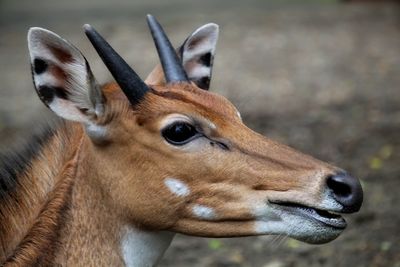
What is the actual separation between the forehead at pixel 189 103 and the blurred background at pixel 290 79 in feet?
4.46

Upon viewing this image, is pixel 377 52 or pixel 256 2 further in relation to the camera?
pixel 256 2

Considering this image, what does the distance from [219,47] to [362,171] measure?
7307mm

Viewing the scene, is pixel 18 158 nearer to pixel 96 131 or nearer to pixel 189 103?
pixel 96 131

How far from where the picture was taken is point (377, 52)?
17.8m

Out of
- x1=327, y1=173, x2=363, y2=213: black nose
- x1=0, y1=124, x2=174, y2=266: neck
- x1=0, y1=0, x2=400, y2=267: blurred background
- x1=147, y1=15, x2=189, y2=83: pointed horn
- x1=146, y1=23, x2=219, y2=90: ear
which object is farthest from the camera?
x1=0, y1=0, x2=400, y2=267: blurred background

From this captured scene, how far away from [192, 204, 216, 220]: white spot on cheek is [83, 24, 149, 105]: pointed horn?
787mm

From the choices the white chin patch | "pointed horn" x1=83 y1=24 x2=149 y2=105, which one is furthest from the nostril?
"pointed horn" x1=83 y1=24 x2=149 y2=105

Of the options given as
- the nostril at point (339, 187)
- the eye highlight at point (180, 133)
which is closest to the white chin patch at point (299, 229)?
the nostril at point (339, 187)

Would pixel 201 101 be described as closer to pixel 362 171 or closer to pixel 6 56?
pixel 362 171

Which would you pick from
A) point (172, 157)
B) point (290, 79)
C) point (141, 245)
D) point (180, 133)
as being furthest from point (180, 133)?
point (290, 79)

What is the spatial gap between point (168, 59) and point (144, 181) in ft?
3.56

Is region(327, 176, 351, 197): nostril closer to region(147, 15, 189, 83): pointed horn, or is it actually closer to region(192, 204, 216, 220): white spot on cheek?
region(192, 204, 216, 220): white spot on cheek

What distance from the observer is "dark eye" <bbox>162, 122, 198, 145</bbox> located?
5891mm

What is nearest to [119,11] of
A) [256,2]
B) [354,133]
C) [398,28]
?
[256,2]
